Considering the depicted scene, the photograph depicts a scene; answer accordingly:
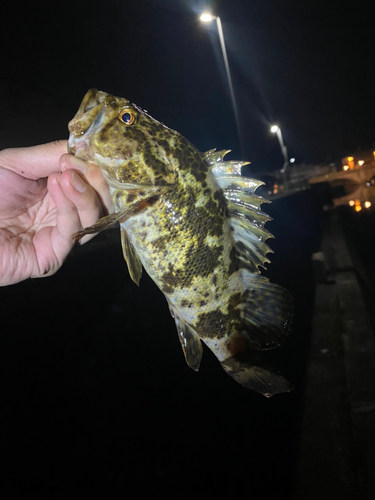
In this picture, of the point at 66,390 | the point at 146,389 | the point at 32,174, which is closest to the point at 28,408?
the point at 66,390

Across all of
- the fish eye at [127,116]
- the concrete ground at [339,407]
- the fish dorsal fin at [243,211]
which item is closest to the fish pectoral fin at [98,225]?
the fish eye at [127,116]

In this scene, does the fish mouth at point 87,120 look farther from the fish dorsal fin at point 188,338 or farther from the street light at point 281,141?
the street light at point 281,141

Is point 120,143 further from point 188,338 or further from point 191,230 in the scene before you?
point 188,338

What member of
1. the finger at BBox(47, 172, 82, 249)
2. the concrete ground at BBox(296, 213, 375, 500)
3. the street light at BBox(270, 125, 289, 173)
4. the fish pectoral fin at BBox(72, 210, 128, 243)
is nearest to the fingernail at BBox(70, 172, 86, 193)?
the finger at BBox(47, 172, 82, 249)

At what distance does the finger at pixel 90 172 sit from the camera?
6.19ft

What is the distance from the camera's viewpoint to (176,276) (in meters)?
1.96

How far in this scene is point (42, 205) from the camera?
8.98ft

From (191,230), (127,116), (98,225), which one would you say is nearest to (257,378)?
(191,230)

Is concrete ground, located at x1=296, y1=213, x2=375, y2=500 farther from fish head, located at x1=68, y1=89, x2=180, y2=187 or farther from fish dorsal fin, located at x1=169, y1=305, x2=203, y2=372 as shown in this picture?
fish head, located at x1=68, y1=89, x2=180, y2=187

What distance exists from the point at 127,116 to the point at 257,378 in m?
2.09

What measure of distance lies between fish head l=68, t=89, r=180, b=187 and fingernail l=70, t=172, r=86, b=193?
0.49ft

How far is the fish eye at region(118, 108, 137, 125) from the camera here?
6.01 feet

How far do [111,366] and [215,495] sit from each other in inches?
98.2

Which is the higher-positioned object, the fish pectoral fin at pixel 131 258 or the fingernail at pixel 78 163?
the fingernail at pixel 78 163
